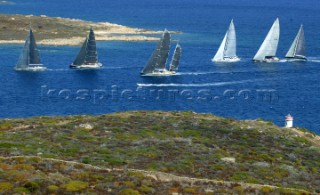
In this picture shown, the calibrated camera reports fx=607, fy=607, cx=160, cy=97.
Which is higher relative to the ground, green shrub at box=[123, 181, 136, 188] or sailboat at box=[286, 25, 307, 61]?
sailboat at box=[286, 25, 307, 61]

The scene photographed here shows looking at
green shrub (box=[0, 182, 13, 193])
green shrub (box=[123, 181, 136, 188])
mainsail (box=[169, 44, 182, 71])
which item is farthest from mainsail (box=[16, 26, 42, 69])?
green shrub (box=[0, 182, 13, 193])

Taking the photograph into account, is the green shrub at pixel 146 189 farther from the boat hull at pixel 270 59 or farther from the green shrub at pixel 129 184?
the boat hull at pixel 270 59

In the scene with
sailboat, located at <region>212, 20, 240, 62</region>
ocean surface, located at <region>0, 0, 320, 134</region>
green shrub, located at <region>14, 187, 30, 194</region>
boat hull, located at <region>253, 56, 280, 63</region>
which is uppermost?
sailboat, located at <region>212, 20, 240, 62</region>

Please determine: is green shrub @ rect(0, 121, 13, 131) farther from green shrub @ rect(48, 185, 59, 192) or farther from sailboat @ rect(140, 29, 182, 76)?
sailboat @ rect(140, 29, 182, 76)

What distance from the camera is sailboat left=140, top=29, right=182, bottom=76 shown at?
131 m

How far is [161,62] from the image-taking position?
5246 inches

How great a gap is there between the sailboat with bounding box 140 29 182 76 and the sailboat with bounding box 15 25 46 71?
930 inches

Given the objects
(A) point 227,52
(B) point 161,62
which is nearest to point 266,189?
(B) point 161,62

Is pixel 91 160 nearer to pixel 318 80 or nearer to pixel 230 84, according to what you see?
pixel 230 84

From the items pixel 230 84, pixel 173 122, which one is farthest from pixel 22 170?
pixel 230 84

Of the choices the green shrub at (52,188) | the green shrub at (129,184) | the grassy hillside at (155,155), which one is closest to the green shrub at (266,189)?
the grassy hillside at (155,155)

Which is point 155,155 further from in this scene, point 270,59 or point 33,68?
point 270,59

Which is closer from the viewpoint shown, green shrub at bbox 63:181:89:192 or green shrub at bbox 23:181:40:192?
green shrub at bbox 23:181:40:192

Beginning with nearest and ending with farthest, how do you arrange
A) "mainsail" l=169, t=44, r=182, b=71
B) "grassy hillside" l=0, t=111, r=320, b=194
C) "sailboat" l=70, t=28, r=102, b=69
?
1. "grassy hillside" l=0, t=111, r=320, b=194
2. "mainsail" l=169, t=44, r=182, b=71
3. "sailboat" l=70, t=28, r=102, b=69
